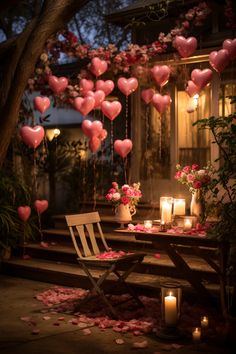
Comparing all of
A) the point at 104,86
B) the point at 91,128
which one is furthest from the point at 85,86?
the point at 91,128

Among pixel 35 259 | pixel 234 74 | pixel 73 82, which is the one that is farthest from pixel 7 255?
pixel 234 74

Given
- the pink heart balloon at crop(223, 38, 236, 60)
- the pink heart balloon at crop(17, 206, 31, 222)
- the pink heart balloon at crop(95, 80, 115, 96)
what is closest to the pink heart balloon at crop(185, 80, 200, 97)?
the pink heart balloon at crop(223, 38, 236, 60)

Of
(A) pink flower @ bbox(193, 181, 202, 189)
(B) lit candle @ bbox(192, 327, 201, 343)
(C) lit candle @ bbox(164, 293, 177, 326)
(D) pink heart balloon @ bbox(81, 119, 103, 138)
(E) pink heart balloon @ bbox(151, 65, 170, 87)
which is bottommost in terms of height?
(B) lit candle @ bbox(192, 327, 201, 343)

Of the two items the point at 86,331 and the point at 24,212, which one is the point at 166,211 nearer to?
the point at 86,331

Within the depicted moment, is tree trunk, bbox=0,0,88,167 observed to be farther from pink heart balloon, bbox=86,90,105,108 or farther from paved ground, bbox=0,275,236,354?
pink heart balloon, bbox=86,90,105,108

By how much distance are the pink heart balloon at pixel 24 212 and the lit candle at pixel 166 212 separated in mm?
3103

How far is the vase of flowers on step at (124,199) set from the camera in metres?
7.06

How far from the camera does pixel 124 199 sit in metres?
7.05

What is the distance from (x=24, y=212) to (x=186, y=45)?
339cm

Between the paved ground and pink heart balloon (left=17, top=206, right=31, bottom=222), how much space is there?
2313 millimetres

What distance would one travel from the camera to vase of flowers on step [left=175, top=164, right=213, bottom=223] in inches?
225

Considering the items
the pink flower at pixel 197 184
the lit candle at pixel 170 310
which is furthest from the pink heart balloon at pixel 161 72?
the lit candle at pixel 170 310

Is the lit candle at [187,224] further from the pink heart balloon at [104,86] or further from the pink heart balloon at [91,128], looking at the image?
the pink heart balloon at [104,86]

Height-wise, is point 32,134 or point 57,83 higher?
point 57,83
